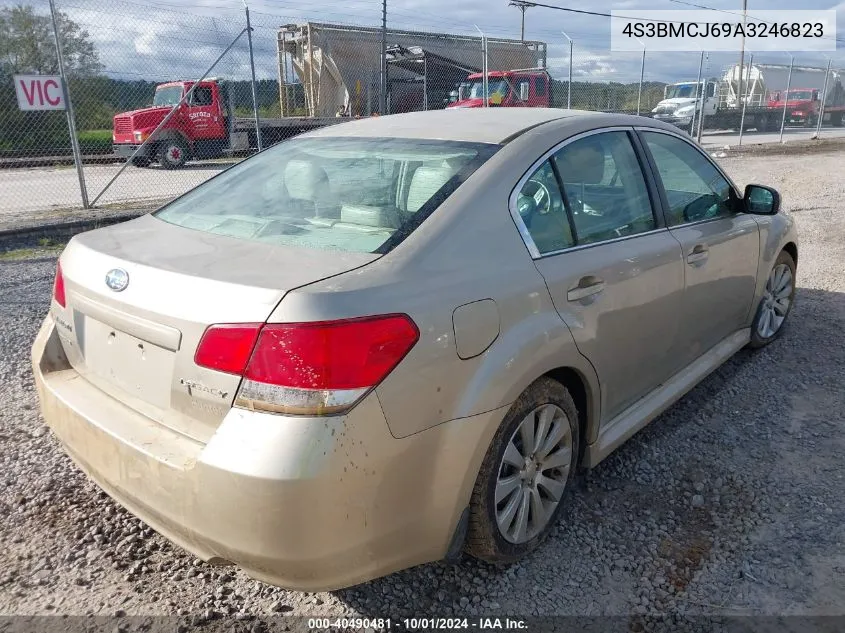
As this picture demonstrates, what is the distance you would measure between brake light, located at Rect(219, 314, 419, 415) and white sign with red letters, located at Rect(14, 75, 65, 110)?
7.95 meters

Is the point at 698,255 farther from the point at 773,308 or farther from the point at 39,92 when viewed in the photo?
the point at 39,92

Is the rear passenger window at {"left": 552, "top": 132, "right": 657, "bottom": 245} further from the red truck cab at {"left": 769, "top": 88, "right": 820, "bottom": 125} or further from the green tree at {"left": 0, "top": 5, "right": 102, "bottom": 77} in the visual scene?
the red truck cab at {"left": 769, "top": 88, "right": 820, "bottom": 125}

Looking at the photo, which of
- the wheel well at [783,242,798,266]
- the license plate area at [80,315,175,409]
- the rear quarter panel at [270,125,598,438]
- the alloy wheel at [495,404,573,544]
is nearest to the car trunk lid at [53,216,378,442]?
the license plate area at [80,315,175,409]

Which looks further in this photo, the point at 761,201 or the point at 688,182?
the point at 761,201

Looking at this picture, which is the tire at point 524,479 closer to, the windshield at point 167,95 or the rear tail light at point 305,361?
the rear tail light at point 305,361

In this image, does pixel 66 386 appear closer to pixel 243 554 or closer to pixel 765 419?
pixel 243 554

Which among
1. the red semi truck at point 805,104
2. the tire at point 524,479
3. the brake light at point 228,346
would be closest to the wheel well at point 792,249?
the tire at point 524,479

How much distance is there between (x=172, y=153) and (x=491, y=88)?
8936 mm

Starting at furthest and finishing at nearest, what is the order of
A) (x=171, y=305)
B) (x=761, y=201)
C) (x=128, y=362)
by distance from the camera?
(x=761, y=201) < (x=128, y=362) < (x=171, y=305)

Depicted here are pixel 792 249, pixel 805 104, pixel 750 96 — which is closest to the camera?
pixel 792 249

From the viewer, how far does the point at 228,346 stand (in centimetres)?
182

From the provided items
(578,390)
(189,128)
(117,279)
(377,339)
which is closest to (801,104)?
(189,128)

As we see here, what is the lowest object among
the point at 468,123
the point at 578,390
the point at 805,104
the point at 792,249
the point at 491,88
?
the point at 578,390

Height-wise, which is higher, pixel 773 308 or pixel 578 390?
pixel 578 390
